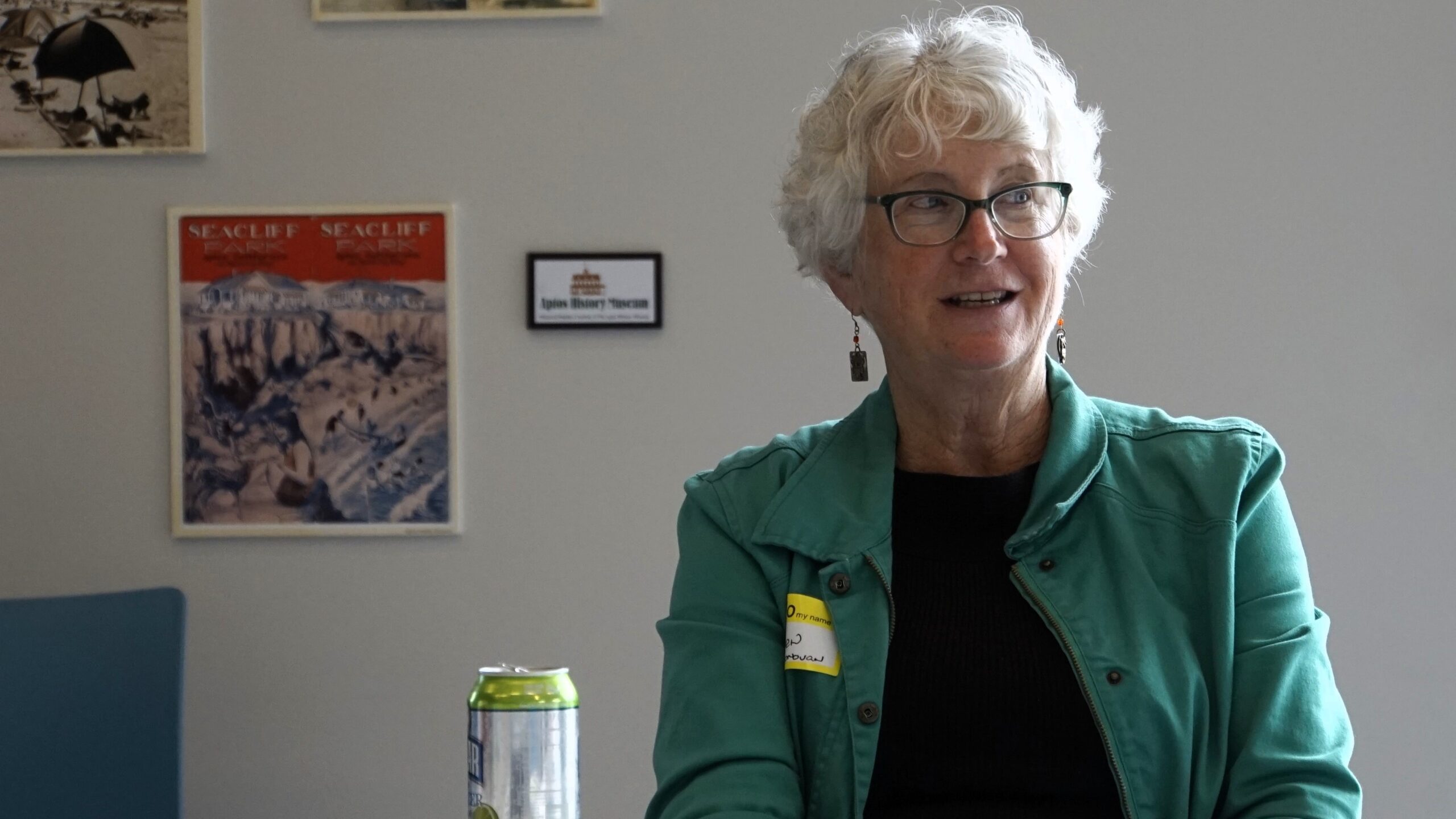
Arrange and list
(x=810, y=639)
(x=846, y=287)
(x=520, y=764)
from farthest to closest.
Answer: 1. (x=846, y=287)
2. (x=810, y=639)
3. (x=520, y=764)

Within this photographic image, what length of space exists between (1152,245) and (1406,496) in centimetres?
71

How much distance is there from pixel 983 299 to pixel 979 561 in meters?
0.29

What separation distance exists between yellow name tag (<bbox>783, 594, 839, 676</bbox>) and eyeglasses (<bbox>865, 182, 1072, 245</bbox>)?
16.7 inches

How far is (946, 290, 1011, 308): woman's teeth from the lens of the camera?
5.10ft

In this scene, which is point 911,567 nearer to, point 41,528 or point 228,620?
point 228,620

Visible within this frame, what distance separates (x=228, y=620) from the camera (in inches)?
113

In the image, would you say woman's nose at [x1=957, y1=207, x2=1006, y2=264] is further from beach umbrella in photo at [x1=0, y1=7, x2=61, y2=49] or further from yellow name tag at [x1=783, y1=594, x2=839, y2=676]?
beach umbrella in photo at [x1=0, y1=7, x2=61, y2=49]

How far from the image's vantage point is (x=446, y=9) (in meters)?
2.85

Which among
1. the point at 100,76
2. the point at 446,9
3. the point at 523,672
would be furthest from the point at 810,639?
the point at 100,76

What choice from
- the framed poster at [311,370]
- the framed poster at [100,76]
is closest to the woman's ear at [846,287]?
the framed poster at [311,370]

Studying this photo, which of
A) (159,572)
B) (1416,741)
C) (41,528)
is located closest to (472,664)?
(159,572)

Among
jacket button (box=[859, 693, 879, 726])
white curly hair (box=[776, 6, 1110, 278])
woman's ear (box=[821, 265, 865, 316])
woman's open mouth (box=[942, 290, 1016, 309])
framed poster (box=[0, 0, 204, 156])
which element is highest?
framed poster (box=[0, 0, 204, 156])

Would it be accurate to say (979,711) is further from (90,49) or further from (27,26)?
(27,26)

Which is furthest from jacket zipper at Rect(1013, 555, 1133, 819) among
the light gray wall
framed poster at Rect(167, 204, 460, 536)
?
framed poster at Rect(167, 204, 460, 536)
